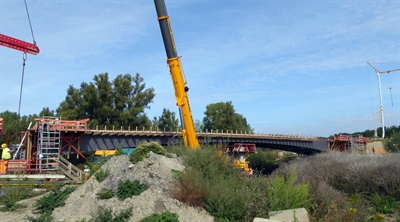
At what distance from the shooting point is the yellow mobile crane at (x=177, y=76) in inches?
1155

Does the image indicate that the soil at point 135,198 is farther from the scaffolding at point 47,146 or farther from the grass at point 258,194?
the scaffolding at point 47,146

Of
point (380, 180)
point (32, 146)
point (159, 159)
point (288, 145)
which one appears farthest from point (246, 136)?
point (159, 159)

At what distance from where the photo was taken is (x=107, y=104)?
61.7 metres

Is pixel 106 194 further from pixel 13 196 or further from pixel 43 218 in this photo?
pixel 13 196

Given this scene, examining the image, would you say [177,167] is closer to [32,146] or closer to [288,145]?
[32,146]

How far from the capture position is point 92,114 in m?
61.8

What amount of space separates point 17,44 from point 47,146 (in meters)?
9.92

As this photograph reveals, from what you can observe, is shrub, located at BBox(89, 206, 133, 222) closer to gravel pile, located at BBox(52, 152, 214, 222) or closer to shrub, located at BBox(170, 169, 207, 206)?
gravel pile, located at BBox(52, 152, 214, 222)

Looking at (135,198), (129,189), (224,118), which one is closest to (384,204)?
(135,198)

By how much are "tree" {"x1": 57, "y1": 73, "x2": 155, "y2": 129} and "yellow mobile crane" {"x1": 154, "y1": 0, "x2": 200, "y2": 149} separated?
3101 cm

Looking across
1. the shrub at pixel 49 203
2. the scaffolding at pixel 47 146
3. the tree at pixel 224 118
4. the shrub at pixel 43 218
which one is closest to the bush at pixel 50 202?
the shrub at pixel 49 203

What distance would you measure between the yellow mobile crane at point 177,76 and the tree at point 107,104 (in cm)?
3101

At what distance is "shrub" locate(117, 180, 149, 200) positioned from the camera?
1504cm

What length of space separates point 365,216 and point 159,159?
8500mm
